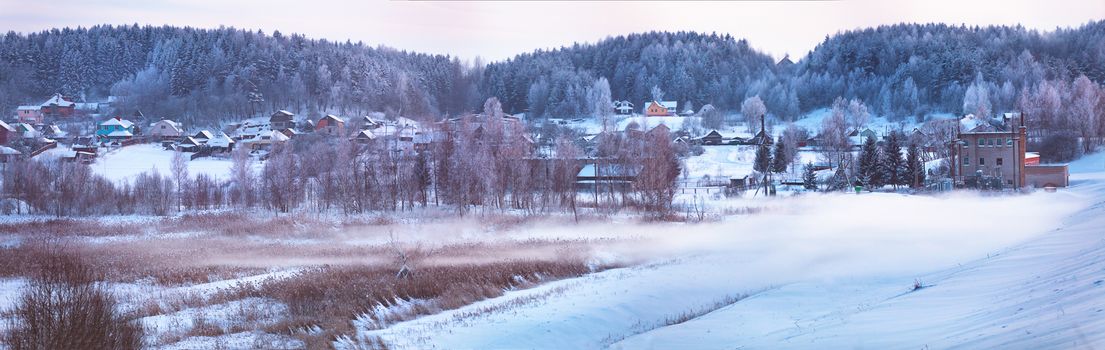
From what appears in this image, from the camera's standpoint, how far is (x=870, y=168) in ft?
144

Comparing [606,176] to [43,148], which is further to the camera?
[43,148]

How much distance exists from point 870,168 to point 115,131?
203 feet

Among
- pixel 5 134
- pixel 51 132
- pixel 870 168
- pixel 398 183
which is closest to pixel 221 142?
pixel 5 134

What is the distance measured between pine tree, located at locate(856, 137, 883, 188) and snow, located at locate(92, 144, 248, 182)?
1384 inches

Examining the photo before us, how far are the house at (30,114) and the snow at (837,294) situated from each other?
2866 inches

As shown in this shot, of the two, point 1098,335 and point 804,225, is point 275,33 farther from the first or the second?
point 1098,335

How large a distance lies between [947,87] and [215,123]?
7722 cm

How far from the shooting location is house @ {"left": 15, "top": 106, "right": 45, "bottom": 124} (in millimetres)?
79812

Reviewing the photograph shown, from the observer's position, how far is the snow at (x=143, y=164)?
52.0 m

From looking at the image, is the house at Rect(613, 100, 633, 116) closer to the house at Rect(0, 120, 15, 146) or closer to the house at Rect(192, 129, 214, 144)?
the house at Rect(192, 129, 214, 144)

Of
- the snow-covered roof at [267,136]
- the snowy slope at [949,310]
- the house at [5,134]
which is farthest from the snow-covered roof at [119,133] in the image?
the snowy slope at [949,310]

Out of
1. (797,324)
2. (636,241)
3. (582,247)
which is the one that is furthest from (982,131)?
(797,324)

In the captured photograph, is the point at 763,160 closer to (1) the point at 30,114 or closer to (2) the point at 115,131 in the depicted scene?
(2) the point at 115,131

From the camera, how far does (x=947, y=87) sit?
312 ft
